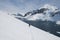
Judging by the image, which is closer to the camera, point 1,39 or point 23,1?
point 1,39

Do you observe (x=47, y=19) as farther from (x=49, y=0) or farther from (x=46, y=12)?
(x=49, y=0)

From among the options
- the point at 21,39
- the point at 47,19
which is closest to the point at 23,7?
the point at 47,19

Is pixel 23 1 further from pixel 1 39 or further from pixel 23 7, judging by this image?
pixel 1 39

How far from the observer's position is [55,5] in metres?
1.50

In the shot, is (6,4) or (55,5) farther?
(55,5)

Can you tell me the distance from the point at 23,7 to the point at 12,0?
17 centimetres

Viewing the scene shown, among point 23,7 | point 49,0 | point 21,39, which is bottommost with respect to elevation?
point 21,39

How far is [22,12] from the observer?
1.41 meters

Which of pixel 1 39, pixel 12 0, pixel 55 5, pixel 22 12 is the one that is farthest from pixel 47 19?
pixel 1 39

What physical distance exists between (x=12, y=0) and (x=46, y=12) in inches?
18.7

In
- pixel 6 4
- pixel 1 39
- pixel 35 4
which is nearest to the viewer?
pixel 1 39

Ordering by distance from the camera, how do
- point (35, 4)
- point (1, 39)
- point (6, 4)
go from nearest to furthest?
1. point (1, 39)
2. point (6, 4)
3. point (35, 4)

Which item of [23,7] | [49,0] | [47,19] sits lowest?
[47,19]

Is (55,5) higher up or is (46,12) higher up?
(55,5)
